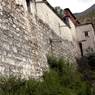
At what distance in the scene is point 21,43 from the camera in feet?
26.3

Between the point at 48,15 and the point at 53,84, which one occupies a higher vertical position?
the point at 48,15

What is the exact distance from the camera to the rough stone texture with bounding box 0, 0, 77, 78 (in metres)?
6.98

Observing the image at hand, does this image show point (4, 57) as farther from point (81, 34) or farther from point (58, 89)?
point (81, 34)

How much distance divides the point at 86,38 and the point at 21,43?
38.4ft

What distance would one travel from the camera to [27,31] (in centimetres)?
878

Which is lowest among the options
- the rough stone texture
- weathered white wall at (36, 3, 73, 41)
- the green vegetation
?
the green vegetation

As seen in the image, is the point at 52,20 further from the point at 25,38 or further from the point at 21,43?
the point at 21,43

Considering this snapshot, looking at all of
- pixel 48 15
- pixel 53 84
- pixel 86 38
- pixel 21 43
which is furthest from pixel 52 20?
pixel 86 38

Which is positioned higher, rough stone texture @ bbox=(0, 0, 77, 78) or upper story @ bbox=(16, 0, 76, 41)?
upper story @ bbox=(16, 0, 76, 41)

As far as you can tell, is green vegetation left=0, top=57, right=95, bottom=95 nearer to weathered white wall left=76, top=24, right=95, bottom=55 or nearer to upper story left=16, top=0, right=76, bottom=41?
upper story left=16, top=0, right=76, bottom=41

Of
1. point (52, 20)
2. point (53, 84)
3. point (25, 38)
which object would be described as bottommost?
point (53, 84)

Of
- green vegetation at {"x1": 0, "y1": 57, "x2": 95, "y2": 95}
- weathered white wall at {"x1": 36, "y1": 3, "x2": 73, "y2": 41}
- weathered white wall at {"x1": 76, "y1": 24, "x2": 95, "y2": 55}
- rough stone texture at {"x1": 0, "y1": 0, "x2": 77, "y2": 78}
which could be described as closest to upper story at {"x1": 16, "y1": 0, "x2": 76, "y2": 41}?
weathered white wall at {"x1": 36, "y1": 3, "x2": 73, "y2": 41}

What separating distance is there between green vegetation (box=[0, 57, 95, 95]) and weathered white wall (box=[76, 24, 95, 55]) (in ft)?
26.1

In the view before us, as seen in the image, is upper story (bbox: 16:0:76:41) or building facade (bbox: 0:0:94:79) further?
upper story (bbox: 16:0:76:41)
